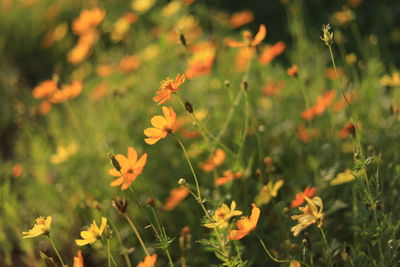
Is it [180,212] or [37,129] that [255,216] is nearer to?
[180,212]

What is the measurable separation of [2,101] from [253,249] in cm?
256

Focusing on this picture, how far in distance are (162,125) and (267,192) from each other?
0.41 meters

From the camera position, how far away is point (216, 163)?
1.66m

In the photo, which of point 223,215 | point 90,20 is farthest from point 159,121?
point 90,20

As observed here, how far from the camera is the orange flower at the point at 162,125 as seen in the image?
1.21 m

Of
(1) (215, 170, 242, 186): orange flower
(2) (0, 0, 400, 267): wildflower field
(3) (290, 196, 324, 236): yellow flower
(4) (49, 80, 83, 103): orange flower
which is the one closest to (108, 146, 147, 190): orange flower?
(2) (0, 0, 400, 267): wildflower field

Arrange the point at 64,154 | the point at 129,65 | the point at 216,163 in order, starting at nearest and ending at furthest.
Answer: the point at 216,163 < the point at 64,154 < the point at 129,65

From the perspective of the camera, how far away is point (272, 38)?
11.6 feet

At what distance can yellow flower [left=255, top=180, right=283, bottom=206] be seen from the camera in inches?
55.7

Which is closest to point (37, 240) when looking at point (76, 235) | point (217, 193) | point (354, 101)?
point (76, 235)

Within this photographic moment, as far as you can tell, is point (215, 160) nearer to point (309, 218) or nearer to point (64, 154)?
point (309, 218)

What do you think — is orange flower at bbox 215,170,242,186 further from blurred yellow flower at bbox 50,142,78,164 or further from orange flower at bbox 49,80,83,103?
blurred yellow flower at bbox 50,142,78,164

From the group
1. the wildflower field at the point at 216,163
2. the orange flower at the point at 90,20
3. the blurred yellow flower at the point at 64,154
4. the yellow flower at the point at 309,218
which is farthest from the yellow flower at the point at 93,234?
the orange flower at the point at 90,20

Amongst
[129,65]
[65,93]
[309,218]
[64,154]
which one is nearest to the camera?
[309,218]
